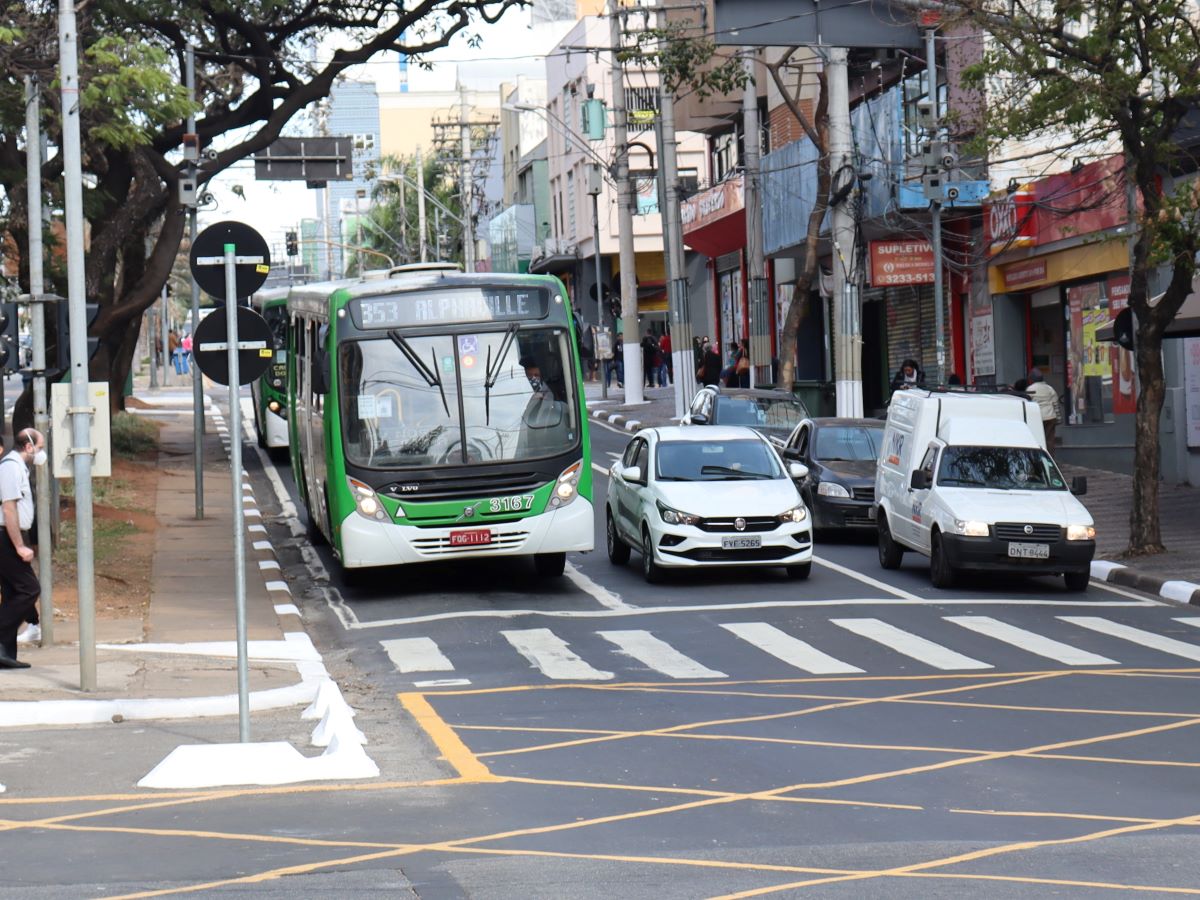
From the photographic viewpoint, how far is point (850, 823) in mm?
8867

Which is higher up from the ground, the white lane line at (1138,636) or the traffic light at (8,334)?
the traffic light at (8,334)

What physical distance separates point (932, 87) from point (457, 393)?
1536 centimetres

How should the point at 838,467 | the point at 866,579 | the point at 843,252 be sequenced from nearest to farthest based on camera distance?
the point at 866,579, the point at 838,467, the point at 843,252

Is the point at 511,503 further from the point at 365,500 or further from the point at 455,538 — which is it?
the point at 365,500

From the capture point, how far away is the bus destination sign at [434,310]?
63.0ft

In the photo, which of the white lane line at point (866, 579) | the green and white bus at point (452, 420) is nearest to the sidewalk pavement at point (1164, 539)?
the white lane line at point (866, 579)

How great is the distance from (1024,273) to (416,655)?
21385mm

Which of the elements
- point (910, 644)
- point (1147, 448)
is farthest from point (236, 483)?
point (1147, 448)

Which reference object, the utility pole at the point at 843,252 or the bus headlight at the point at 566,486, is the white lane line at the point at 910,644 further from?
the utility pole at the point at 843,252

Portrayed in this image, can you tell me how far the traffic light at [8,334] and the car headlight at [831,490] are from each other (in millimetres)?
11036

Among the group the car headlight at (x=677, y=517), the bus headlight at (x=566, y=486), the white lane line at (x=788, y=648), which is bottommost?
the white lane line at (x=788, y=648)

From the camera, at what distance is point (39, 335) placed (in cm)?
1566

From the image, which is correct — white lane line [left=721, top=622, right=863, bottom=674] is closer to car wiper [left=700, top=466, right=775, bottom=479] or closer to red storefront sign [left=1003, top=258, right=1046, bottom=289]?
car wiper [left=700, top=466, right=775, bottom=479]

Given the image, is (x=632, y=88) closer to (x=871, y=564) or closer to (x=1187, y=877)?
(x=871, y=564)
